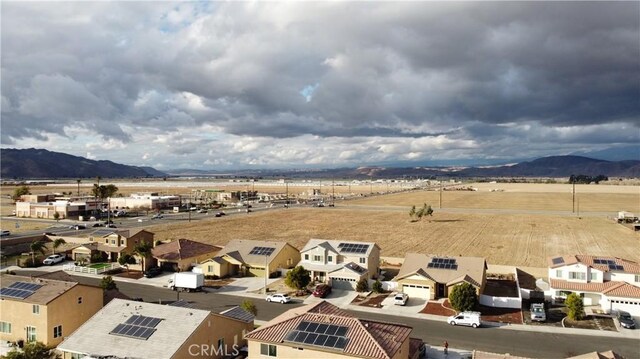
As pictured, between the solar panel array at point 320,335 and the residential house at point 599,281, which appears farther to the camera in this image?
the residential house at point 599,281

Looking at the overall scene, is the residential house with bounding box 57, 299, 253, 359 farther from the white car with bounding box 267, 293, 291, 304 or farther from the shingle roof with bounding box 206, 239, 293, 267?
the shingle roof with bounding box 206, 239, 293, 267

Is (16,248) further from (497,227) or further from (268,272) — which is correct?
(497,227)

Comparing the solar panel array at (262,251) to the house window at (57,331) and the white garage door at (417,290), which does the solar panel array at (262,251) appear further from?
the house window at (57,331)

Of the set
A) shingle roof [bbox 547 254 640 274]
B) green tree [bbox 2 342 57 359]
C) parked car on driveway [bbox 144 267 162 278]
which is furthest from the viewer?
parked car on driveway [bbox 144 267 162 278]

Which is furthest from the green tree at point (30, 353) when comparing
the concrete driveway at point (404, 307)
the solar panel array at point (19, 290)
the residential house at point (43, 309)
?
the concrete driveway at point (404, 307)

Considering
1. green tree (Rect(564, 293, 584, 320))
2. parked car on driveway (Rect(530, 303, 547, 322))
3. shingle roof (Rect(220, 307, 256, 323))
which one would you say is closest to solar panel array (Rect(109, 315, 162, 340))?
shingle roof (Rect(220, 307, 256, 323))

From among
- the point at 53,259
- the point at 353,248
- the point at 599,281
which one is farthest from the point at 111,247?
the point at 599,281

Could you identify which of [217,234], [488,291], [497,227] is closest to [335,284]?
Result: [488,291]
